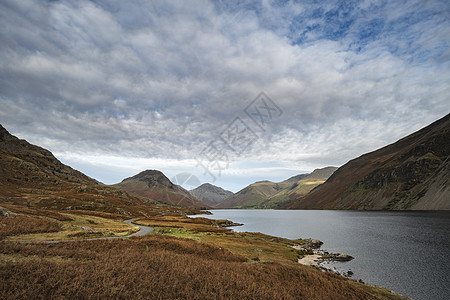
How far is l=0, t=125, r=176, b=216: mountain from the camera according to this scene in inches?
3485

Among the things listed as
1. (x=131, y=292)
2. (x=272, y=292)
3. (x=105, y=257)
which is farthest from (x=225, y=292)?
(x=105, y=257)

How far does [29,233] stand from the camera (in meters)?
31.0

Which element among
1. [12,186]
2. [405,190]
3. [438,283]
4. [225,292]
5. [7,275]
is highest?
[405,190]

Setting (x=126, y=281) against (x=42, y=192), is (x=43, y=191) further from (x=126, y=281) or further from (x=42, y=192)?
(x=126, y=281)

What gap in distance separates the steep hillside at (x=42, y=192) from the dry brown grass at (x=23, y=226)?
57.1 feet

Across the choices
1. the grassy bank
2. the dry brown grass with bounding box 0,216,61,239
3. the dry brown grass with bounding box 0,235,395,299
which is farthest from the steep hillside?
the grassy bank

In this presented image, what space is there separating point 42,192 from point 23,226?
104534 millimetres

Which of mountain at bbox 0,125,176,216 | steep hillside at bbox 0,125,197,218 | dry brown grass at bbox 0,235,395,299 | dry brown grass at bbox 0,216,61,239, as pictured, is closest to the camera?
dry brown grass at bbox 0,235,395,299

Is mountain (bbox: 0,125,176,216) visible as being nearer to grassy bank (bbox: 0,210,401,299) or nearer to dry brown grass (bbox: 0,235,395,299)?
dry brown grass (bbox: 0,235,395,299)

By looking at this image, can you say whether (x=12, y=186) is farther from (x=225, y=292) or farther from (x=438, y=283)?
(x=438, y=283)

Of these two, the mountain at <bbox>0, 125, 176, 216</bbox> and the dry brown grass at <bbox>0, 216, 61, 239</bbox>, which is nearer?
the dry brown grass at <bbox>0, 216, 61, 239</bbox>

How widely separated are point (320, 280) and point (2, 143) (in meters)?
247

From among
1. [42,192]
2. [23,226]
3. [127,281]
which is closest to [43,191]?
[42,192]

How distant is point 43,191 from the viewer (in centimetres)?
11444
